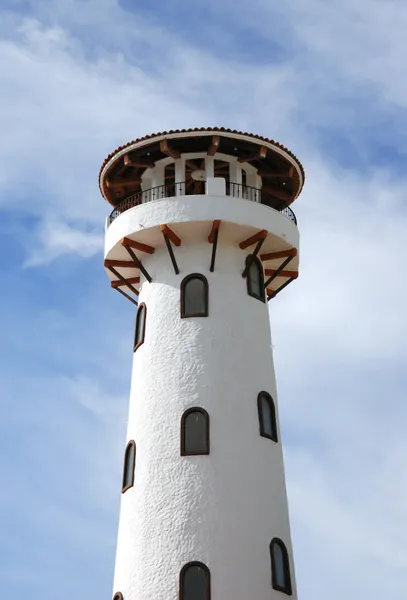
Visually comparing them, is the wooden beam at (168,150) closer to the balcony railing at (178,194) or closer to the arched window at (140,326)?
the balcony railing at (178,194)

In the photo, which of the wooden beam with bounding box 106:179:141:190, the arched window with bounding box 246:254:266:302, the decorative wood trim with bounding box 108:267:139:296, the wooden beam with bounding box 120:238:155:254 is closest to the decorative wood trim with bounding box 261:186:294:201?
the arched window with bounding box 246:254:266:302

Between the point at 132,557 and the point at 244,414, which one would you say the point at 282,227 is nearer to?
the point at 244,414

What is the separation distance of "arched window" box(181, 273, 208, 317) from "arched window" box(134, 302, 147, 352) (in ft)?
5.12

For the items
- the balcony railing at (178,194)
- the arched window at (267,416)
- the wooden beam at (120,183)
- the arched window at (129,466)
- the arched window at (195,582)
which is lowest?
the arched window at (195,582)

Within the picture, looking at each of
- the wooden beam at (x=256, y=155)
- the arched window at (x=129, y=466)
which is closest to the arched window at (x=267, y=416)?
the arched window at (x=129, y=466)

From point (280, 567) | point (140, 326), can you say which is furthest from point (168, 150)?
point (280, 567)

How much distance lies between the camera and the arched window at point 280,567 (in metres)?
27.4

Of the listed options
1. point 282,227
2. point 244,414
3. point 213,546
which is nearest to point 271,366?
point 244,414

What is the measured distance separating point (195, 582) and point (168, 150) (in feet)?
44.3

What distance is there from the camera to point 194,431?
28.8m

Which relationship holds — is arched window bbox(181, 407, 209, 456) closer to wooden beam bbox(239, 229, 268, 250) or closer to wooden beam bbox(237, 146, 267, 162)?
wooden beam bbox(239, 229, 268, 250)

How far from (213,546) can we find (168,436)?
3.61 meters

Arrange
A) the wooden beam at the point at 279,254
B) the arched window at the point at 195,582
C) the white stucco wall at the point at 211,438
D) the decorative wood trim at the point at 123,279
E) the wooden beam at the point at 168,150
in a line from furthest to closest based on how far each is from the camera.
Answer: the decorative wood trim at the point at 123,279 → the wooden beam at the point at 279,254 → the wooden beam at the point at 168,150 → the white stucco wall at the point at 211,438 → the arched window at the point at 195,582

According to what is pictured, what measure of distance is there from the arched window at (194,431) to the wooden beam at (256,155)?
8.80m
